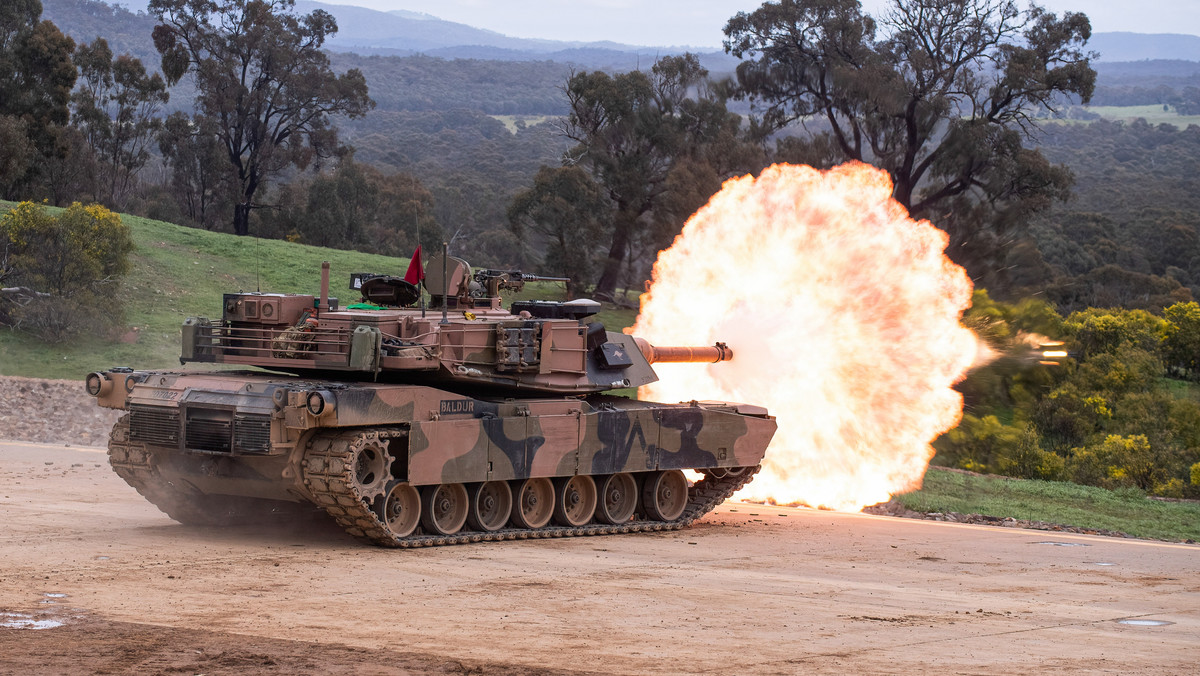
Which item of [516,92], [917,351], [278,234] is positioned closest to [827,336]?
[917,351]

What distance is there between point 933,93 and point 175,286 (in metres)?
26.4

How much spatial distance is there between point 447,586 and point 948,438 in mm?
24560

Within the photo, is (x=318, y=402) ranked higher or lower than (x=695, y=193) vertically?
lower

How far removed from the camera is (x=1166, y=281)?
67.6m

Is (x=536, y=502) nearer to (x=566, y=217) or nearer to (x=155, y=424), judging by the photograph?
(x=155, y=424)

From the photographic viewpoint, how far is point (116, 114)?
6372 cm

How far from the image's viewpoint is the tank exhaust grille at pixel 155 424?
590 inches

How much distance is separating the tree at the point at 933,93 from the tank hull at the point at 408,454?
2747 cm

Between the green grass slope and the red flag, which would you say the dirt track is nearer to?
the red flag

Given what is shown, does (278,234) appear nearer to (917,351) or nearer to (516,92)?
(917,351)

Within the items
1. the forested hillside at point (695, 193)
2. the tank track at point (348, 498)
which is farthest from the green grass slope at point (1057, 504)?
the tank track at point (348, 498)

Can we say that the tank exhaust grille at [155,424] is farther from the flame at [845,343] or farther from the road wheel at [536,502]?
the flame at [845,343]

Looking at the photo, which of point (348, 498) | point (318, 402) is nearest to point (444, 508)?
point (348, 498)

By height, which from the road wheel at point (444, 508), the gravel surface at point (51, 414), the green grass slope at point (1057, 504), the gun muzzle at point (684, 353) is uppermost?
the gun muzzle at point (684, 353)
